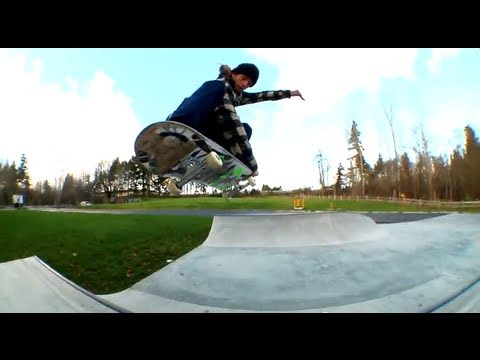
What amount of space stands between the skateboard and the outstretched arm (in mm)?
932

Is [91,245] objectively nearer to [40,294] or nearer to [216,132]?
[40,294]

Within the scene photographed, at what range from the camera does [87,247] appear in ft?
12.0

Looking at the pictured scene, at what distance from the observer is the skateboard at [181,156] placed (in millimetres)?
2475

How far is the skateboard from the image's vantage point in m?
2.47

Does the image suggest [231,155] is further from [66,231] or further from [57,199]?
[66,231]

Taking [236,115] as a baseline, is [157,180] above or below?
below

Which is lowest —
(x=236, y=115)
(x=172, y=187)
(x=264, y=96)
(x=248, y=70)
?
(x=172, y=187)

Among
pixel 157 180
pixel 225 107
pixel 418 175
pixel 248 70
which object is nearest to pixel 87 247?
pixel 157 180

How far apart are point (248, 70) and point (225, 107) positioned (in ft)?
2.12

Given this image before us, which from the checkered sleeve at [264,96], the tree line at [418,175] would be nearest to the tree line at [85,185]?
the checkered sleeve at [264,96]
